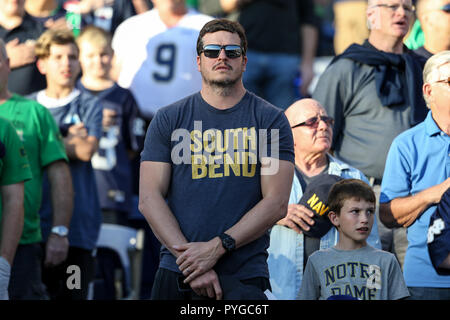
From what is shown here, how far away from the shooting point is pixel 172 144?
209 inches

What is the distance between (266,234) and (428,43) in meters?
3.11

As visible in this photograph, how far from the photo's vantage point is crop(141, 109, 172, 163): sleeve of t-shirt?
17.4ft

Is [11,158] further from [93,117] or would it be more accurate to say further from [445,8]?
[445,8]

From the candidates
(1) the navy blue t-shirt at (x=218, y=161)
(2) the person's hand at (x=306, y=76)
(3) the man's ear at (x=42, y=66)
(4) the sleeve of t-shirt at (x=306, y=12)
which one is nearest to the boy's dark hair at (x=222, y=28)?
(1) the navy blue t-shirt at (x=218, y=161)

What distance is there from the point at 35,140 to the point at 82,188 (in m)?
0.85

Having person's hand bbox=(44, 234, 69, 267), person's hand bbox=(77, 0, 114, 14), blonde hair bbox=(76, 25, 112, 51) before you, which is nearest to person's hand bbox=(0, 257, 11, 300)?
person's hand bbox=(44, 234, 69, 267)

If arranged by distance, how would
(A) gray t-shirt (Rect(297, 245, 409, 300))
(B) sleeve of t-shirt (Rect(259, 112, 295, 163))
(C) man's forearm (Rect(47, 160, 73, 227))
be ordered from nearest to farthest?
(B) sleeve of t-shirt (Rect(259, 112, 295, 163)) < (A) gray t-shirt (Rect(297, 245, 409, 300)) < (C) man's forearm (Rect(47, 160, 73, 227))

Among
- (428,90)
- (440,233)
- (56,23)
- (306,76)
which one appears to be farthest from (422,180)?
(56,23)

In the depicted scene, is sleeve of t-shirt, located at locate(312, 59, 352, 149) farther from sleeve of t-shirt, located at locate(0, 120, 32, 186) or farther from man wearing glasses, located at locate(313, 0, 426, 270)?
sleeve of t-shirt, located at locate(0, 120, 32, 186)

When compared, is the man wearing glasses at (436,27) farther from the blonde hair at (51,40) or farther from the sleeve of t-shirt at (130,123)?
the blonde hair at (51,40)

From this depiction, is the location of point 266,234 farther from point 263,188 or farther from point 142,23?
point 142,23

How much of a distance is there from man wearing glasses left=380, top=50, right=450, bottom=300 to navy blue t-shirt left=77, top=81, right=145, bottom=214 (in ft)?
10.2

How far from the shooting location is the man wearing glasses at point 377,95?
7.07m
